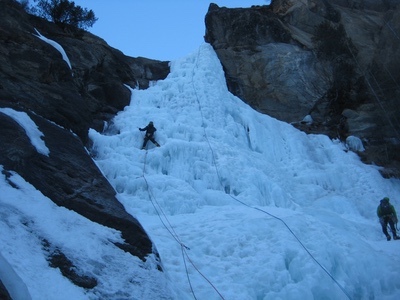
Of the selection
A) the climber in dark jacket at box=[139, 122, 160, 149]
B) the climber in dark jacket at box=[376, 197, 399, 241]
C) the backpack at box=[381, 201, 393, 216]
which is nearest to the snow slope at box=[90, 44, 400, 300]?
the climber in dark jacket at box=[139, 122, 160, 149]

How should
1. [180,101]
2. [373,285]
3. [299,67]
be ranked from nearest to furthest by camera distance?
[373,285] < [180,101] < [299,67]

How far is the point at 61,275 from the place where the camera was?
17.5ft

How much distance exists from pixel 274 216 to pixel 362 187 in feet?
20.0

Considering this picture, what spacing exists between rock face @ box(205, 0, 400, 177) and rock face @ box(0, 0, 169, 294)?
A: 608cm

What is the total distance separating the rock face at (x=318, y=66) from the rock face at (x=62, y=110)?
6.08 metres

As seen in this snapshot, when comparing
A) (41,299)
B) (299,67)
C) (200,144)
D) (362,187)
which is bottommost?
(41,299)

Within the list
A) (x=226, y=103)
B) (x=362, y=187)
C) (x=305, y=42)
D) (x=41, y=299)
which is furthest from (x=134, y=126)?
(x=305, y=42)

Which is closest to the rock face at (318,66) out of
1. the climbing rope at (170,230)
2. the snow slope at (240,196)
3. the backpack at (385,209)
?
the snow slope at (240,196)

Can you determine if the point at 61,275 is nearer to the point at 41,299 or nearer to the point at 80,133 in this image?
the point at 41,299

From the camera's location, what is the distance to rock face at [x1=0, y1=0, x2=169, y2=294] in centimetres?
713

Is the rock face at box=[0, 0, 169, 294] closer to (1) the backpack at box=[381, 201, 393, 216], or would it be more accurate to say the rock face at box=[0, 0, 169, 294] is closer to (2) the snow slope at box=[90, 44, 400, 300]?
(2) the snow slope at box=[90, 44, 400, 300]

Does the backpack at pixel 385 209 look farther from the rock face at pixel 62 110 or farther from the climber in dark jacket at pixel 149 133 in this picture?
the rock face at pixel 62 110

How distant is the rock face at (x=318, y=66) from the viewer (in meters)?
18.0

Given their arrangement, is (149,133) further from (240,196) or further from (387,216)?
(387,216)
